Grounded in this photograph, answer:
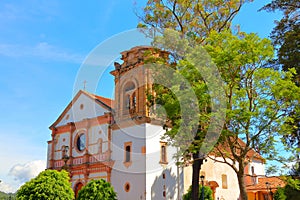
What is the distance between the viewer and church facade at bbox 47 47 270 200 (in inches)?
1025


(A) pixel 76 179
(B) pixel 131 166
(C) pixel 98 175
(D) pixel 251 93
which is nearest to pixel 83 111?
(A) pixel 76 179

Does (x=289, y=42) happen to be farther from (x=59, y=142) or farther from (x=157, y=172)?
(x=59, y=142)

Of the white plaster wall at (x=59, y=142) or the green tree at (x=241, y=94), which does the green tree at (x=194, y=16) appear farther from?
the white plaster wall at (x=59, y=142)

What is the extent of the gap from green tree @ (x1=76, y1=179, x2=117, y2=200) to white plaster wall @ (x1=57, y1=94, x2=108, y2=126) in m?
7.50

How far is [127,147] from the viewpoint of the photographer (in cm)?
2730

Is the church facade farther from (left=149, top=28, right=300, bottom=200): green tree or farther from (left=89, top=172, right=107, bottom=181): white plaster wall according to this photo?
(left=149, top=28, right=300, bottom=200): green tree

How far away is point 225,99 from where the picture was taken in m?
16.7

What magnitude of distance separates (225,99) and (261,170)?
85.6ft

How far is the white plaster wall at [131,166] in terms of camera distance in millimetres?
25569

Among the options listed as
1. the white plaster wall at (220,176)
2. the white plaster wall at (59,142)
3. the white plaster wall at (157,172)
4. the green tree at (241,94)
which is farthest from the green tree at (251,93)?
the white plaster wall at (59,142)

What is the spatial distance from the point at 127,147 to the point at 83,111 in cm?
696

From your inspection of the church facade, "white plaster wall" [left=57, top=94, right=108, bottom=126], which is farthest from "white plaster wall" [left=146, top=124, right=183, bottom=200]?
"white plaster wall" [left=57, top=94, right=108, bottom=126]

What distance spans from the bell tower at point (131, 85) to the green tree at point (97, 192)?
5671 millimetres

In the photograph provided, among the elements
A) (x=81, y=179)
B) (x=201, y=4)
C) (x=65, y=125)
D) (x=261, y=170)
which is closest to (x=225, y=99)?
(x=201, y=4)
